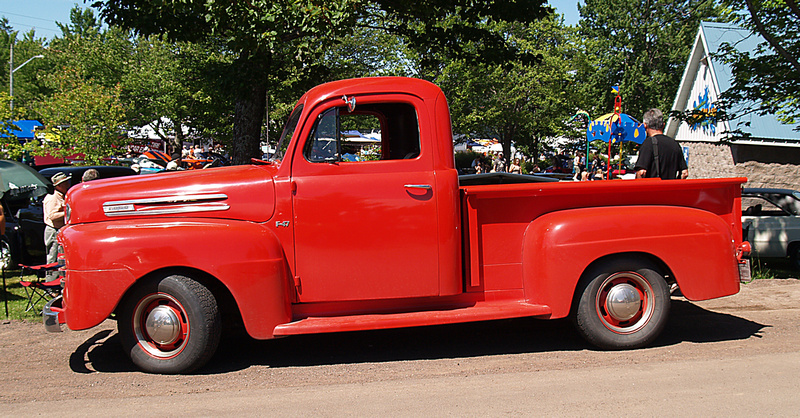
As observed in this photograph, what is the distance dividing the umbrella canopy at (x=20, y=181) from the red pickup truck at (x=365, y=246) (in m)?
6.50

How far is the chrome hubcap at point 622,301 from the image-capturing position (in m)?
5.25

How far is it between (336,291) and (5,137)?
12.5 m

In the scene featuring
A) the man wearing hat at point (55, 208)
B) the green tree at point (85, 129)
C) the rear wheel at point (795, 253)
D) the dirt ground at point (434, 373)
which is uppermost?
the green tree at point (85, 129)

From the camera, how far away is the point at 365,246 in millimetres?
4883

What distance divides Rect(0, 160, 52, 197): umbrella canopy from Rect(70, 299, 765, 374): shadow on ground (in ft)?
18.4

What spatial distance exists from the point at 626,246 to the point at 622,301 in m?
0.50

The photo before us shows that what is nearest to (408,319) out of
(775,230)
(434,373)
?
(434,373)

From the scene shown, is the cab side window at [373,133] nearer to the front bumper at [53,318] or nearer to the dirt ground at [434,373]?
the dirt ground at [434,373]

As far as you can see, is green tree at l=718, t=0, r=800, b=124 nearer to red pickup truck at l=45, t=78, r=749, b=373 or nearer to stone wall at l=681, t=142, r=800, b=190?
red pickup truck at l=45, t=78, r=749, b=373

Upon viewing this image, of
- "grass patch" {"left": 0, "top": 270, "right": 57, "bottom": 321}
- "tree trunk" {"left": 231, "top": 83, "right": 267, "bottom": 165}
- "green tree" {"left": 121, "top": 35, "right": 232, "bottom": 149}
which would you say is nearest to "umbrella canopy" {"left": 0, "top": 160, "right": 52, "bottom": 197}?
"grass patch" {"left": 0, "top": 270, "right": 57, "bottom": 321}

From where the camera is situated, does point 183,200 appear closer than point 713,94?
Yes

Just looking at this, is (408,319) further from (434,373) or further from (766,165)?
(766,165)

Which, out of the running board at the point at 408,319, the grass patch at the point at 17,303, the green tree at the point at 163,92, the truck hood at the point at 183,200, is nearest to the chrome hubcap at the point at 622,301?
the running board at the point at 408,319

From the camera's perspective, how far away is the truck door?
4852 mm
